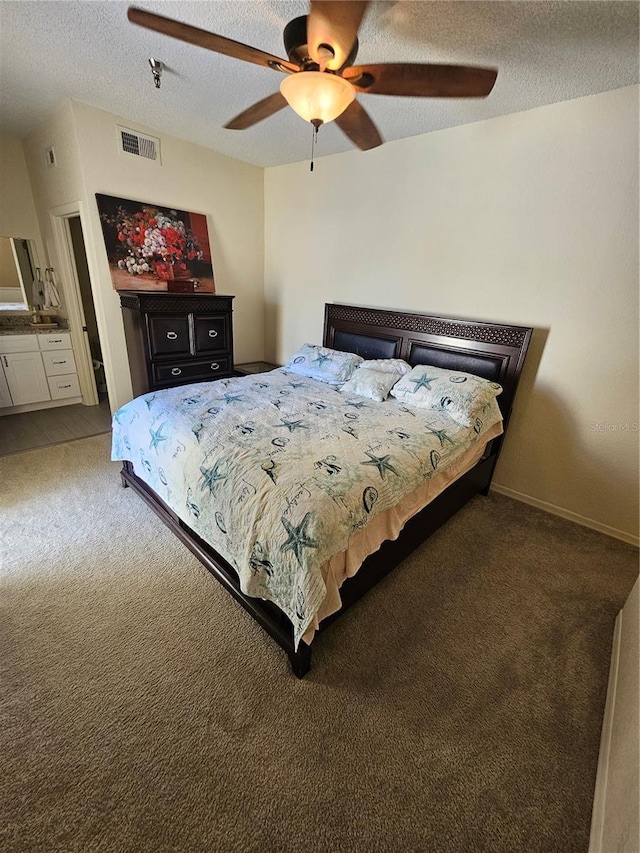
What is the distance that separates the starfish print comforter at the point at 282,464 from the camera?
4.41 feet

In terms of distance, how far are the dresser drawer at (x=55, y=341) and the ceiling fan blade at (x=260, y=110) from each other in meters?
2.97

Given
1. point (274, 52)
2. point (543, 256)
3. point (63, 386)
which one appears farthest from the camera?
point (63, 386)

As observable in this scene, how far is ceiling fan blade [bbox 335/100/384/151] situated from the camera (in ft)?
5.52

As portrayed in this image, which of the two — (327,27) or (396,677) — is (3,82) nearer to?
(327,27)

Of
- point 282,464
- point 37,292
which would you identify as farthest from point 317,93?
point 37,292

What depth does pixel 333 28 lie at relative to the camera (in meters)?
1.20

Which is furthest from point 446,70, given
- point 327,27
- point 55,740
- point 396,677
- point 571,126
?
point 55,740

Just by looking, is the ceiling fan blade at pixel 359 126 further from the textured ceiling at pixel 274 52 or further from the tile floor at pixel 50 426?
the tile floor at pixel 50 426

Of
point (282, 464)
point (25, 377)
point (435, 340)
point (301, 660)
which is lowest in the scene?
point (301, 660)

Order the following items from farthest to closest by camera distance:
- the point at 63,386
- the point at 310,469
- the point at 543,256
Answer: the point at 63,386
the point at 543,256
the point at 310,469

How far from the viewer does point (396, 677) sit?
150 centimetres

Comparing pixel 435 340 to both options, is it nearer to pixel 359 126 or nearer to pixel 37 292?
pixel 359 126

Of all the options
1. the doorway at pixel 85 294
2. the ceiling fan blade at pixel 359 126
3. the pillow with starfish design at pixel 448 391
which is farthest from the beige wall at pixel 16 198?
the pillow with starfish design at pixel 448 391

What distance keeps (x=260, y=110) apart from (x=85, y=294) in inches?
125
